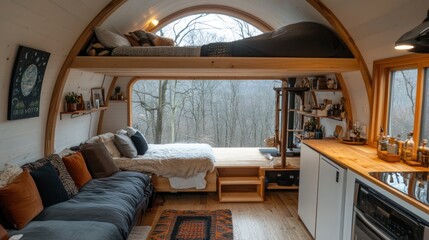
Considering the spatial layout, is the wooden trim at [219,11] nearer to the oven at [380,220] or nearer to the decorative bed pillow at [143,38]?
the decorative bed pillow at [143,38]

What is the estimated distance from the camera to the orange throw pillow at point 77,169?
284cm

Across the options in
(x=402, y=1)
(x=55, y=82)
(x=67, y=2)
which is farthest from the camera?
(x=55, y=82)

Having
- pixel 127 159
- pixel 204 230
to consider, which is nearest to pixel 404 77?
pixel 204 230

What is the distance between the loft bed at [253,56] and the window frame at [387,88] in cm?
27

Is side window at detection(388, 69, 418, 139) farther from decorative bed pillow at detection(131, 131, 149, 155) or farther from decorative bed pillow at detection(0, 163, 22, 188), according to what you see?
decorative bed pillow at detection(0, 163, 22, 188)

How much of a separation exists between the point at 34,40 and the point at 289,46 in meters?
2.33

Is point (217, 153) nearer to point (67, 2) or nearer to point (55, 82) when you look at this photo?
point (55, 82)

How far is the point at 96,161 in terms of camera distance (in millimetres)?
3189

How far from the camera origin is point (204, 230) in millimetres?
3031

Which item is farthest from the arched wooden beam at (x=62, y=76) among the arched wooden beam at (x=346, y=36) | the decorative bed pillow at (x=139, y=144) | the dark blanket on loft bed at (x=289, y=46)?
the arched wooden beam at (x=346, y=36)

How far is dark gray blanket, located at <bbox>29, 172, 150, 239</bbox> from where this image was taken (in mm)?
2234

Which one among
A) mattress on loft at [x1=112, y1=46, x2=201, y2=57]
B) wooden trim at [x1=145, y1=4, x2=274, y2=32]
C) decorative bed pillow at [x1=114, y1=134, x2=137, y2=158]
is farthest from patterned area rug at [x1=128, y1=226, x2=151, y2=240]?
wooden trim at [x1=145, y1=4, x2=274, y2=32]

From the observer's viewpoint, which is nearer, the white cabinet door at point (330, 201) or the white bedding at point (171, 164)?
the white cabinet door at point (330, 201)

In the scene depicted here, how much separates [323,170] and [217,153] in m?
2.28
